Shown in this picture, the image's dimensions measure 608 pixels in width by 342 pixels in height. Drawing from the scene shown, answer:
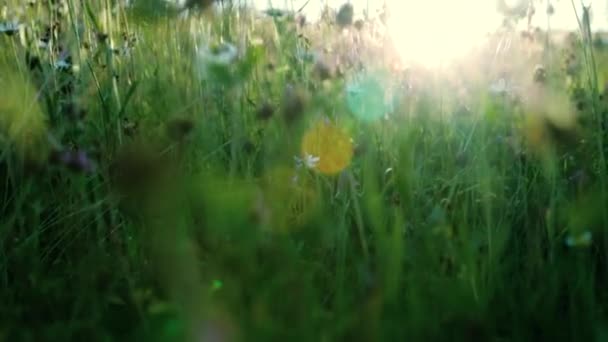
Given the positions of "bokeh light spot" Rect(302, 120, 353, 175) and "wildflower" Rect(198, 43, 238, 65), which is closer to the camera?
"wildflower" Rect(198, 43, 238, 65)

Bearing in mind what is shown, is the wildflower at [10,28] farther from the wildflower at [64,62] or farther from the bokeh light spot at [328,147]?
the bokeh light spot at [328,147]

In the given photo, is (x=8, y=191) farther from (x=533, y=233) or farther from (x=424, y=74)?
(x=424, y=74)

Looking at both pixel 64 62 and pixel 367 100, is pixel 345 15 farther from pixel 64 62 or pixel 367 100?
pixel 64 62

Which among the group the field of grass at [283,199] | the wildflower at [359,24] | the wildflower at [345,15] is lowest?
the field of grass at [283,199]

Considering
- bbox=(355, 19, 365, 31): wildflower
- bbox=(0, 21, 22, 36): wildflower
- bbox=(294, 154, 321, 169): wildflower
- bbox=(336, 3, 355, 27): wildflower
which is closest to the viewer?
bbox=(294, 154, 321, 169): wildflower

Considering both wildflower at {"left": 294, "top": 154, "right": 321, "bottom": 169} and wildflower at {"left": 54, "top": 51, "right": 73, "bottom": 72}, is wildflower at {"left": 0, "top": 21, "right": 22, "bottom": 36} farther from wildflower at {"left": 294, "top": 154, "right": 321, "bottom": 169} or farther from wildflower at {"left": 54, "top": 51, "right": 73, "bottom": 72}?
wildflower at {"left": 294, "top": 154, "right": 321, "bottom": 169}

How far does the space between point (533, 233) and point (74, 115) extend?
2.68 ft

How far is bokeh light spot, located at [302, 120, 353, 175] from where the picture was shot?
1.43m

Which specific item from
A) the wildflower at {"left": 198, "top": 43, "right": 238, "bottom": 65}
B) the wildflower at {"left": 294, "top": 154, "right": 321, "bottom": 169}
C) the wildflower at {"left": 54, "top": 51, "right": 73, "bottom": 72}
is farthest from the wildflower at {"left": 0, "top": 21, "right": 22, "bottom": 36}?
the wildflower at {"left": 294, "top": 154, "right": 321, "bottom": 169}

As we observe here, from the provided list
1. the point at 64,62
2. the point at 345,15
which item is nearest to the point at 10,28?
the point at 64,62

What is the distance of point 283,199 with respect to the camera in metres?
1.37

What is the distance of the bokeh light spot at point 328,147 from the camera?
4.71ft

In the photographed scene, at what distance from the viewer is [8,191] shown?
1.55 m

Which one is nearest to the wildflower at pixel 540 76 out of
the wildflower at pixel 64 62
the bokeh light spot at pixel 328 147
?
the bokeh light spot at pixel 328 147
